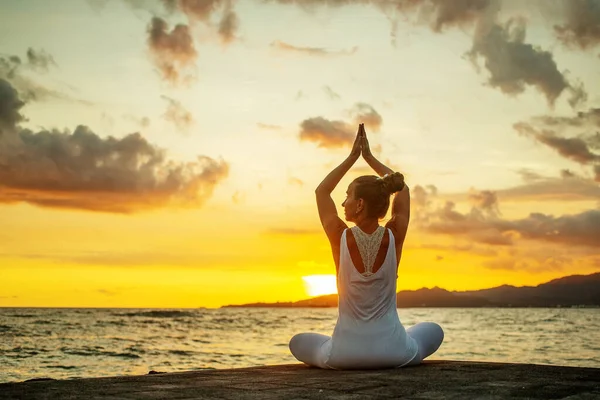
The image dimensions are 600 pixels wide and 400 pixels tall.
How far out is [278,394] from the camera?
3887mm

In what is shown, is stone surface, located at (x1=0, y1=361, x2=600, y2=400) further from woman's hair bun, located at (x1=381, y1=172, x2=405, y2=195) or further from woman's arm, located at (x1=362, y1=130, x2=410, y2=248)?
woman's hair bun, located at (x1=381, y1=172, x2=405, y2=195)

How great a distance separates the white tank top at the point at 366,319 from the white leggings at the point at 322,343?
0.66ft

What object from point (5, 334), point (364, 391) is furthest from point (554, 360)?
point (5, 334)

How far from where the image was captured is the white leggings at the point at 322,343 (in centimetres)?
540

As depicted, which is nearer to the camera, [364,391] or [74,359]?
[364,391]

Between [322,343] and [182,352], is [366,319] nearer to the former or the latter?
[322,343]

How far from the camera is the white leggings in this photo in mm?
5402

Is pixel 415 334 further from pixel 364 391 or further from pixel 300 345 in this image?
pixel 364 391

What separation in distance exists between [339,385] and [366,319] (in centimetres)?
98

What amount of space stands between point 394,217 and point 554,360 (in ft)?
79.2

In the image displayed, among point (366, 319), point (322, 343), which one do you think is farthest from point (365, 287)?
point (322, 343)

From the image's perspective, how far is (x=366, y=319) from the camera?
5.15m

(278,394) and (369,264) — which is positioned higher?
(369,264)

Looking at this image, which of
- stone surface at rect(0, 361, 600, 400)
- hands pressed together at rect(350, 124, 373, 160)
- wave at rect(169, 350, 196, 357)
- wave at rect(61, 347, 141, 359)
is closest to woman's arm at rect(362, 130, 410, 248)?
hands pressed together at rect(350, 124, 373, 160)
